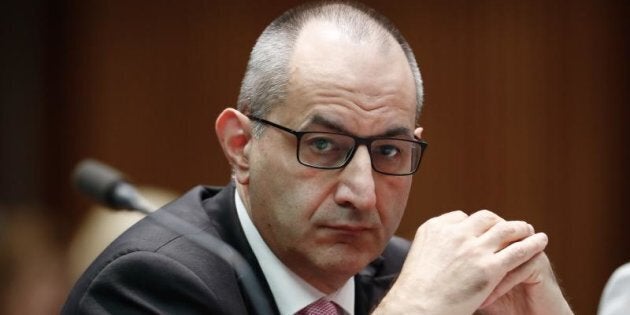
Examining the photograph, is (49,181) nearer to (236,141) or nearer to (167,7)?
(167,7)

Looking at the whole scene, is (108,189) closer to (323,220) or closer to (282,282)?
(282,282)

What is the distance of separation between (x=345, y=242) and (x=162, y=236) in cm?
38

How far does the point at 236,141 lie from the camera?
2.14 metres

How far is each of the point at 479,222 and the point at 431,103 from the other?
2.72 meters

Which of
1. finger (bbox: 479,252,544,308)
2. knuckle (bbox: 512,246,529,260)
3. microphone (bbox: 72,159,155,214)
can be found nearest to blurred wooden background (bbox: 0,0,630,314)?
microphone (bbox: 72,159,155,214)

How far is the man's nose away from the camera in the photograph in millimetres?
1944

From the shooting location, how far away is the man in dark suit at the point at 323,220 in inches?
75.2

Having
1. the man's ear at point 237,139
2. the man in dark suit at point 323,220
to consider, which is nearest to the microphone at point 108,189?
the man in dark suit at point 323,220

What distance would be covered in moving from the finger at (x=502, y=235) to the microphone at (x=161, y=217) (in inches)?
18.3

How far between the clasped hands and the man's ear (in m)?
0.40

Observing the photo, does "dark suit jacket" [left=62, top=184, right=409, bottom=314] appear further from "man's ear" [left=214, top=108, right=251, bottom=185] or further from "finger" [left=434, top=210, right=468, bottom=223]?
"finger" [left=434, top=210, right=468, bottom=223]

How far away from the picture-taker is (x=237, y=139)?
7.02 feet

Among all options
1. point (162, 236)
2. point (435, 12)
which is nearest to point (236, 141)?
point (162, 236)

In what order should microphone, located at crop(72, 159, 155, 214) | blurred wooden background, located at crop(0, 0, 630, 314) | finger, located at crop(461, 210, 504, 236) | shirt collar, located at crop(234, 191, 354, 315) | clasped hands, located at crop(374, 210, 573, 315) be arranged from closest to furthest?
clasped hands, located at crop(374, 210, 573, 315) < finger, located at crop(461, 210, 504, 236) < shirt collar, located at crop(234, 191, 354, 315) < microphone, located at crop(72, 159, 155, 214) < blurred wooden background, located at crop(0, 0, 630, 314)
